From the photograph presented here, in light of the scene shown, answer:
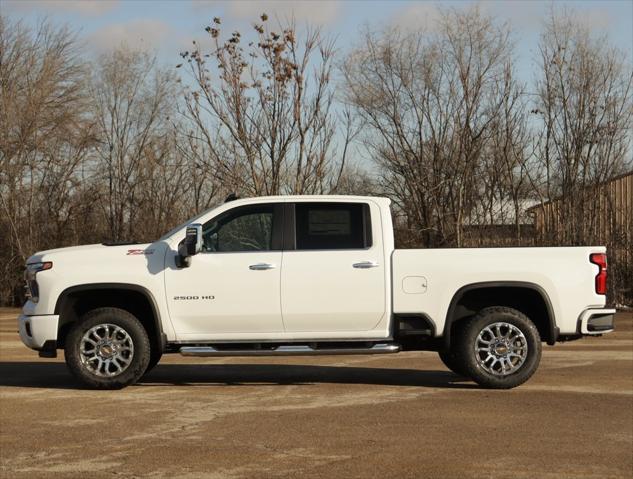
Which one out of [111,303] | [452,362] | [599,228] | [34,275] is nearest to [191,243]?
[111,303]

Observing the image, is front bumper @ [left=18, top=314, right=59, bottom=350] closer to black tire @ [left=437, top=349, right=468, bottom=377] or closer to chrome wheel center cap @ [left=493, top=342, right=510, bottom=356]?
black tire @ [left=437, top=349, right=468, bottom=377]

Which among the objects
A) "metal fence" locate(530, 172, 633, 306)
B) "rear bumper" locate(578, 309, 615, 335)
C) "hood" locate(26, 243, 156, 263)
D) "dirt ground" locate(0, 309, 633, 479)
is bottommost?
"dirt ground" locate(0, 309, 633, 479)

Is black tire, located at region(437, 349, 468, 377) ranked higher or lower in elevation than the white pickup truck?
lower

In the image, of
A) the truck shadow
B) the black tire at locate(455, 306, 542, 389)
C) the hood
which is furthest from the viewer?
the truck shadow

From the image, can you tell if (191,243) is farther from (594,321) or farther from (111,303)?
(594,321)

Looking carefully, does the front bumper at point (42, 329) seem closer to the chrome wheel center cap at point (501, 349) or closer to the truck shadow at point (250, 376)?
the truck shadow at point (250, 376)

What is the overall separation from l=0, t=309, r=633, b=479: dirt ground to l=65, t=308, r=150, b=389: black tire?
0.18 metres

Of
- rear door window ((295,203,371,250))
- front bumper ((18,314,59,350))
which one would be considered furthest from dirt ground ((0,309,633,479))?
rear door window ((295,203,371,250))

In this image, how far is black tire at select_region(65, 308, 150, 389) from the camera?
1154cm

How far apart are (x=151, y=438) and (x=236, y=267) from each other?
3.04m

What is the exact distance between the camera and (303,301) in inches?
458

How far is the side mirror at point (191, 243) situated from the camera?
11445 mm

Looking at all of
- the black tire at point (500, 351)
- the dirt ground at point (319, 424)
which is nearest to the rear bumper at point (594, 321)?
the black tire at point (500, 351)

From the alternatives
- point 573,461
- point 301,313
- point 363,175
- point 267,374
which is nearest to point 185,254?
point 301,313
